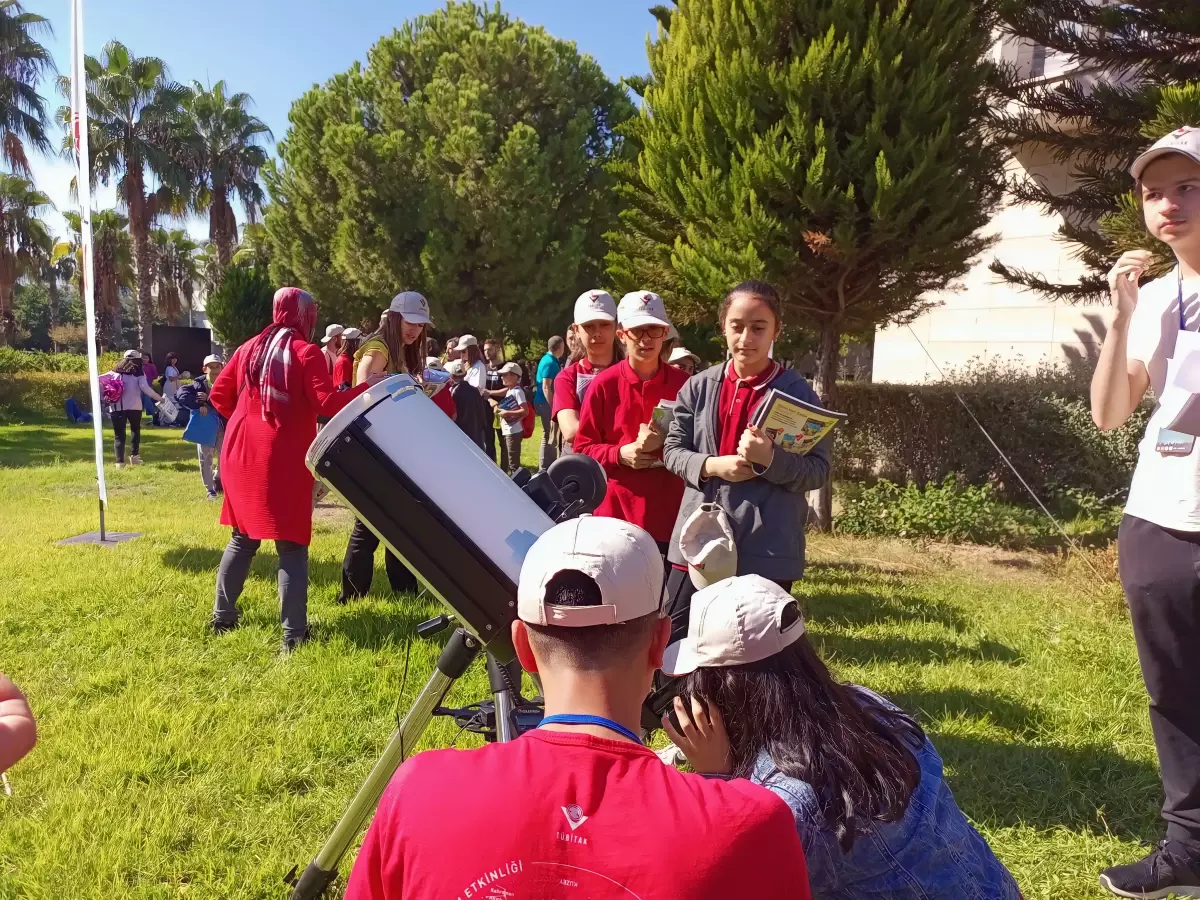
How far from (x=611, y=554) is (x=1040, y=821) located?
252cm

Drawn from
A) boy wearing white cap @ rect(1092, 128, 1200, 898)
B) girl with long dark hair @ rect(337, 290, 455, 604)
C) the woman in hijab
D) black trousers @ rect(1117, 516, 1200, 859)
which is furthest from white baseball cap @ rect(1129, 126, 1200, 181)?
the woman in hijab

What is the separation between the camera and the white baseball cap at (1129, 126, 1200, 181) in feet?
6.73

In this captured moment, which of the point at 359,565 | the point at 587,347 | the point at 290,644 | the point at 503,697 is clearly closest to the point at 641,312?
the point at 587,347

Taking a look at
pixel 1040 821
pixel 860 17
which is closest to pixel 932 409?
pixel 860 17

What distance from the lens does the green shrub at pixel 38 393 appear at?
19.6 metres

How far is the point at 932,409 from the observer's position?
863 cm

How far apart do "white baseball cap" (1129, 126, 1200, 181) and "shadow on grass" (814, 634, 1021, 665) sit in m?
2.85

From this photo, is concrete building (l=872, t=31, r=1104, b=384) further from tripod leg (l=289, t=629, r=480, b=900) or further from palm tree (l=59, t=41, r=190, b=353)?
palm tree (l=59, t=41, r=190, b=353)

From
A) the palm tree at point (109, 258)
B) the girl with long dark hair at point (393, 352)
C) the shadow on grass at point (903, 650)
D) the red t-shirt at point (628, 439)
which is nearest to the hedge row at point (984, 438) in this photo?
the shadow on grass at point (903, 650)

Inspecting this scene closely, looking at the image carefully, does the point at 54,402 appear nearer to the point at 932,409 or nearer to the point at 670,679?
the point at 932,409

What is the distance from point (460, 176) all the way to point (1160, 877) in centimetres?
2134

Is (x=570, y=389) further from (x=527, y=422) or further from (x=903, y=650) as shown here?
(x=527, y=422)

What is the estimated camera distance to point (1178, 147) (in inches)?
81.2

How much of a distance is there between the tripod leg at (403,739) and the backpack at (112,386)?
1108cm
